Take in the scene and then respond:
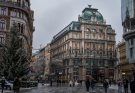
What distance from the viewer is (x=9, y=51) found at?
41.0 metres

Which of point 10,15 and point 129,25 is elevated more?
point 10,15

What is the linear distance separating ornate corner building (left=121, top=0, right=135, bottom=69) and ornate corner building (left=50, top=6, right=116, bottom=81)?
36.6 metres

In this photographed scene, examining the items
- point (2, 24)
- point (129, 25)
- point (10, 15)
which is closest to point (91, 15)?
point (129, 25)

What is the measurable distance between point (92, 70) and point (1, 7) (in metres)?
59.6

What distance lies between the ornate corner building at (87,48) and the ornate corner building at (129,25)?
36594 millimetres

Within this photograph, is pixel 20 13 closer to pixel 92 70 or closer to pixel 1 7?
pixel 1 7

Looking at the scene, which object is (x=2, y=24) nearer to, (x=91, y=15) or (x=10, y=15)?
(x=10, y=15)

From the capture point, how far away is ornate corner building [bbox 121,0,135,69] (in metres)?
83.8

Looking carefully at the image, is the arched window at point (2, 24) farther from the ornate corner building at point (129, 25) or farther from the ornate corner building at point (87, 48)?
the ornate corner building at point (87, 48)

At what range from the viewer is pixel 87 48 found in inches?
5133

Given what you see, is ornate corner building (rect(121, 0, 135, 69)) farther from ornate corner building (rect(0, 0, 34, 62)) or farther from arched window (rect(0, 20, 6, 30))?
arched window (rect(0, 20, 6, 30))

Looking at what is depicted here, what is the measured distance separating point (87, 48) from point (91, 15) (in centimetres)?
1387

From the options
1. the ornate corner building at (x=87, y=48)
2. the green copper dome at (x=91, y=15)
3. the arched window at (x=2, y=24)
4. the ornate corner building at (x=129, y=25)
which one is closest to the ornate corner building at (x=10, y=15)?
the arched window at (x=2, y=24)

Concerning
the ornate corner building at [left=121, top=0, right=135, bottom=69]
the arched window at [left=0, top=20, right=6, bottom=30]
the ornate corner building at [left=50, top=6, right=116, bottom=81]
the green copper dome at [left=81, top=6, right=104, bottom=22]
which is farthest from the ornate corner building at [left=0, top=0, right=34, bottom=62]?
the green copper dome at [left=81, top=6, right=104, bottom=22]
